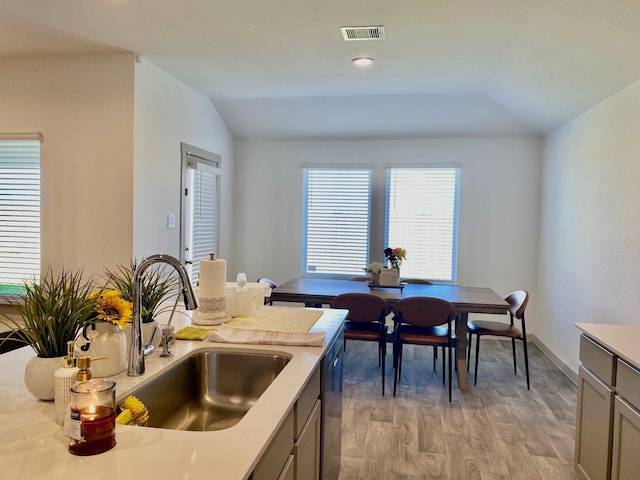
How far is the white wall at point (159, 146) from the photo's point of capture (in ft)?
11.7

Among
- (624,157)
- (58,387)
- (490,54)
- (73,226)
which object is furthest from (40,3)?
(624,157)

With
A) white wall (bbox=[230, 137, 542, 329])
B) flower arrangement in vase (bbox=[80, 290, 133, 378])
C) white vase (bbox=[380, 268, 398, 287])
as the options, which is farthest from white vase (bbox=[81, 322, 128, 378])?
white wall (bbox=[230, 137, 542, 329])

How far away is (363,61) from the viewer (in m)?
3.59

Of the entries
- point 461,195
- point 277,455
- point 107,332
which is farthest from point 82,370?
point 461,195

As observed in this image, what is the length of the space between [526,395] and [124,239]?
136 inches

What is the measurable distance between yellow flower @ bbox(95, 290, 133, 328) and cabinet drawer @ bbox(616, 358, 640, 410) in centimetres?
198

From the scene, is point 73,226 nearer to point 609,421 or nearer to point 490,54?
point 490,54

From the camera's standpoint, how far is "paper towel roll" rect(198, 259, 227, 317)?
2.06 m

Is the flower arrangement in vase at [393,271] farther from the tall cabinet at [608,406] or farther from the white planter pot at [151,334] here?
the white planter pot at [151,334]

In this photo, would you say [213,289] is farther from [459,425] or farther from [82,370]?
[459,425]

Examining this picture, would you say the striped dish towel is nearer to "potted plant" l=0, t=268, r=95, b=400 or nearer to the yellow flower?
the yellow flower

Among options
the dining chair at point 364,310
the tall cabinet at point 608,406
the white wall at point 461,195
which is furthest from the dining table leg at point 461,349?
the white wall at point 461,195

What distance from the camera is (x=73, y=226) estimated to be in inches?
141

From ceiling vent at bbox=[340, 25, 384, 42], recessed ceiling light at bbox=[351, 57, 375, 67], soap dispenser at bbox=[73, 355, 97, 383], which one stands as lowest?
soap dispenser at bbox=[73, 355, 97, 383]
